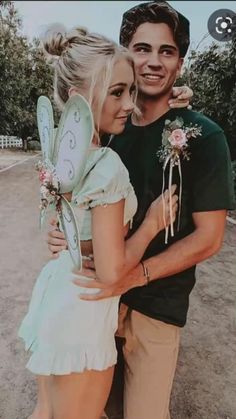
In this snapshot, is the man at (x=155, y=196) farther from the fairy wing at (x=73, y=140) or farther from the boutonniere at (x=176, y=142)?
the fairy wing at (x=73, y=140)

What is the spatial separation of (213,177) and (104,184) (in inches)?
11.3

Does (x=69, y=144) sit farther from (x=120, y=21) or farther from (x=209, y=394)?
(x=209, y=394)

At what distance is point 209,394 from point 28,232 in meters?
1.92

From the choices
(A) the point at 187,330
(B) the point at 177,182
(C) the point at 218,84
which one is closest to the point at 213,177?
(B) the point at 177,182

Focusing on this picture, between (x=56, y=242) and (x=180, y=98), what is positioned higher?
(x=180, y=98)

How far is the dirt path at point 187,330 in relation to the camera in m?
1.43

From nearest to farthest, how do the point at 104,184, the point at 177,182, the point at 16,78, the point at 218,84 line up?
the point at 104,184 < the point at 177,182 < the point at 16,78 < the point at 218,84

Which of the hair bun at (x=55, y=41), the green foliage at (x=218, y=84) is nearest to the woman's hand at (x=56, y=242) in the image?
the hair bun at (x=55, y=41)

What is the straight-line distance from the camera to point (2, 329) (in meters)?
1.81

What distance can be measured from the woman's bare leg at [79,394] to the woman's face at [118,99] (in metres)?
0.48

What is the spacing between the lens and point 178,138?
A: 84 cm

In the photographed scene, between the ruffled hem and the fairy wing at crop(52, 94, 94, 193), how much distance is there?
0.32m

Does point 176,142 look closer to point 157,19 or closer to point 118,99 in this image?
point 118,99

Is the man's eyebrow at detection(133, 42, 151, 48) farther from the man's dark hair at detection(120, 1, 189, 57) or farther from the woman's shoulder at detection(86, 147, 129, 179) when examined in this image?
the woman's shoulder at detection(86, 147, 129, 179)
